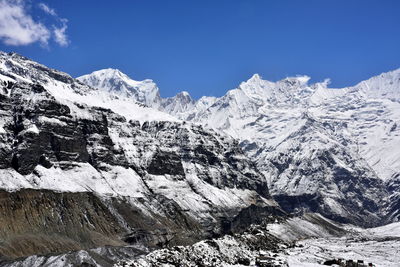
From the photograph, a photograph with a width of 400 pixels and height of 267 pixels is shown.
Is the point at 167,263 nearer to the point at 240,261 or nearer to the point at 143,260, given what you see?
the point at 143,260

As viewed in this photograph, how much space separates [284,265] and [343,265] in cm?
2805

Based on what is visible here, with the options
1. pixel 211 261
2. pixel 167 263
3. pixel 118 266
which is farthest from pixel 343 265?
pixel 118 266

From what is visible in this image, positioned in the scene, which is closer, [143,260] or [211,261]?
[143,260]

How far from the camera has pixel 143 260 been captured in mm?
154500

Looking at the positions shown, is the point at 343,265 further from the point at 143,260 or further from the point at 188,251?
the point at 143,260

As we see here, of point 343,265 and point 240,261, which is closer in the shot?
point 240,261

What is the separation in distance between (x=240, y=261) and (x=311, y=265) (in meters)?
24.4

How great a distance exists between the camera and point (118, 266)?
14862 centimetres

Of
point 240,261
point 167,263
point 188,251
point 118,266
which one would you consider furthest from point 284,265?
point 118,266

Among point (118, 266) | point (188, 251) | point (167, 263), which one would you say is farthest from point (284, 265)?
point (118, 266)

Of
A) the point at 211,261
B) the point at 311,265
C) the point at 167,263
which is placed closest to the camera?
the point at 167,263

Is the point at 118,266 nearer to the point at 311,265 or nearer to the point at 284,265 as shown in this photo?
the point at 284,265

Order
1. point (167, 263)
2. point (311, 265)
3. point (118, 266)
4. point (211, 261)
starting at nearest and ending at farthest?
point (118, 266)
point (167, 263)
point (211, 261)
point (311, 265)

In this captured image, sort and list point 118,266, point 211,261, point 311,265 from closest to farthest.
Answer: point 118,266 → point 211,261 → point 311,265
